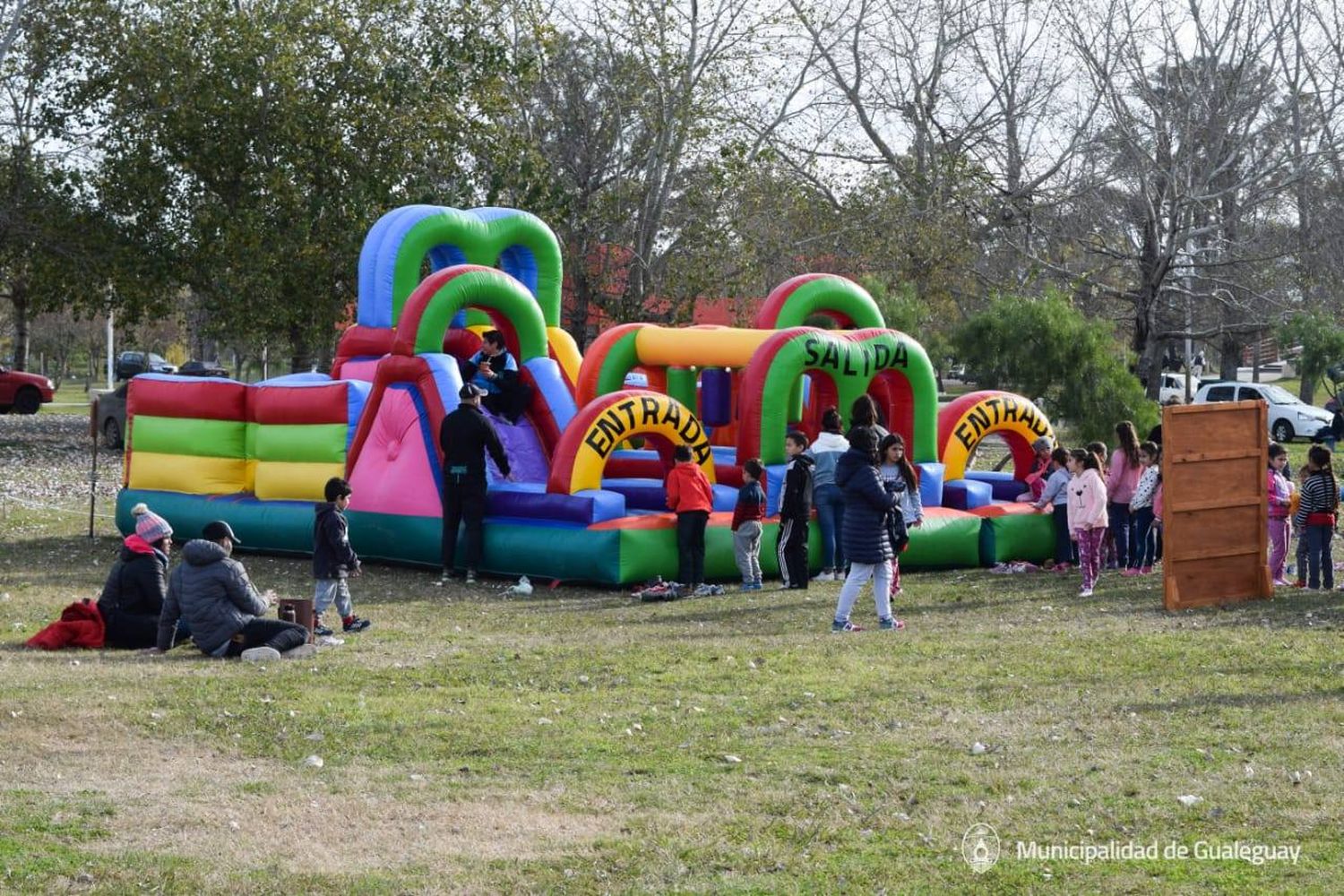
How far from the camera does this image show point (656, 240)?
33.6 m

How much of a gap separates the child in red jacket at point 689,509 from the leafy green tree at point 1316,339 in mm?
19870

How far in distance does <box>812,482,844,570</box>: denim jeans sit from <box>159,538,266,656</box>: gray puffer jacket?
621cm

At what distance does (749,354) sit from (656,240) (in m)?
16.1

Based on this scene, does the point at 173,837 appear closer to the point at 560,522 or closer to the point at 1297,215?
the point at 560,522

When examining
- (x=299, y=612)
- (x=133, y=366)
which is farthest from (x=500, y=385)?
(x=133, y=366)

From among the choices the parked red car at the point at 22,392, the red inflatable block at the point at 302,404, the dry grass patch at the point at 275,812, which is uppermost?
the parked red car at the point at 22,392

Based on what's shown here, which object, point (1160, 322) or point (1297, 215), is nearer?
point (1297, 215)

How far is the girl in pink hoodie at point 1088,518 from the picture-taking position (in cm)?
1493

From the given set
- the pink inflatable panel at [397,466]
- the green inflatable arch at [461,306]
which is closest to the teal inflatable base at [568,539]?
the pink inflatable panel at [397,466]

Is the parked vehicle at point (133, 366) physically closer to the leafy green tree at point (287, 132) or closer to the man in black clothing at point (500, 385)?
the leafy green tree at point (287, 132)

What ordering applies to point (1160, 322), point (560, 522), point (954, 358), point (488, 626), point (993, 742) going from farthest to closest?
1. point (1160, 322)
2. point (954, 358)
3. point (560, 522)
4. point (488, 626)
5. point (993, 742)

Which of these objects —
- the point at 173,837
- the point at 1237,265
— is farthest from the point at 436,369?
the point at 1237,265

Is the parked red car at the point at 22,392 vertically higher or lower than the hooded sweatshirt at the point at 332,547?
higher

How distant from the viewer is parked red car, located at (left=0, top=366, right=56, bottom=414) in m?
41.5
